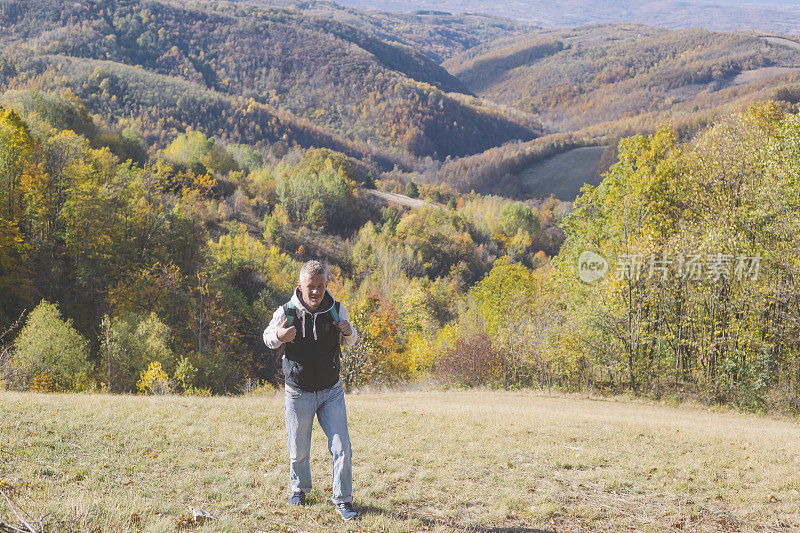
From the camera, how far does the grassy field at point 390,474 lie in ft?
19.7

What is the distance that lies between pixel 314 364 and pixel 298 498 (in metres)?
1.74

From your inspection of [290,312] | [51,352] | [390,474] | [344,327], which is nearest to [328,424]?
[344,327]

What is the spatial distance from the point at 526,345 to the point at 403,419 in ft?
54.4

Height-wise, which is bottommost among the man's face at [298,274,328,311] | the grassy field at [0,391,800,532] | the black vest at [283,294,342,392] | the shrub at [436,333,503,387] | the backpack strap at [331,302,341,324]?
the shrub at [436,333,503,387]

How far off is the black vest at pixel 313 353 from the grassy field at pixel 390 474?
1.56 meters

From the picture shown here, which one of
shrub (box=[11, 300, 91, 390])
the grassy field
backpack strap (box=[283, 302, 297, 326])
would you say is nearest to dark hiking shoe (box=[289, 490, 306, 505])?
the grassy field

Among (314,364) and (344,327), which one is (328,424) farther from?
(344,327)

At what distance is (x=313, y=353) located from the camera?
227 inches

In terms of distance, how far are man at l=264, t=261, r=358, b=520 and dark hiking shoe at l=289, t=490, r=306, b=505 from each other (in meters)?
0.01

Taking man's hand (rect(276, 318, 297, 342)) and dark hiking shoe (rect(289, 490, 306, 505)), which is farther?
dark hiking shoe (rect(289, 490, 306, 505))

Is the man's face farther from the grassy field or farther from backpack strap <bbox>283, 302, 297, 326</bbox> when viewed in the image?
the grassy field

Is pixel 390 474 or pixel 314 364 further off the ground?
pixel 314 364

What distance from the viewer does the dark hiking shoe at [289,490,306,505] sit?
6250mm

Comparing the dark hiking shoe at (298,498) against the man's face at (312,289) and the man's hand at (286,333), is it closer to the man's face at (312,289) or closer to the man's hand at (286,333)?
the man's hand at (286,333)
